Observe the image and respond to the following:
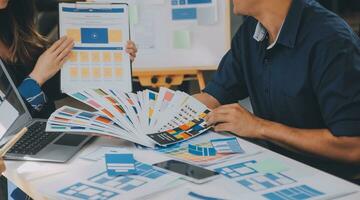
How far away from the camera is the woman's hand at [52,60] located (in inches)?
78.1

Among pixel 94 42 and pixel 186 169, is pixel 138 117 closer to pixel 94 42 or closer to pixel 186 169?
pixel 186 169

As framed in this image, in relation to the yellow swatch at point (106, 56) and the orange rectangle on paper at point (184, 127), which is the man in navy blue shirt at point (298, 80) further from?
the yellow swatch at point (106, 56)

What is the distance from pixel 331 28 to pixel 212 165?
1.96ft

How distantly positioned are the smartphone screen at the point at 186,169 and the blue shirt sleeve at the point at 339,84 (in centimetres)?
46

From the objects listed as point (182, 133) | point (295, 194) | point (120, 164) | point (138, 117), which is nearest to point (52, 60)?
point (138, 117)

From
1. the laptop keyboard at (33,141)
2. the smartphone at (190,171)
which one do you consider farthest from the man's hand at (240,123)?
the laptop keyboard at (33,141)

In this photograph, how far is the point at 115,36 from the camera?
1985mm

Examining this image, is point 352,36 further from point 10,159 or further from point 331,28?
point 10,159

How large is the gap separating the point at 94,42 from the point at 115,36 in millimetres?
77

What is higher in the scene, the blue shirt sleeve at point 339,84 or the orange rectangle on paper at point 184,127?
the blue shirt sleeve at point 339,84

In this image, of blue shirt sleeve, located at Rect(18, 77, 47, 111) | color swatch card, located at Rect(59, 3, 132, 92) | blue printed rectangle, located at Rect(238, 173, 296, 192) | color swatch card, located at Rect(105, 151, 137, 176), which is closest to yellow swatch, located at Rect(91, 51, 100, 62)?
color swatch card, located at Rect(59, 3, 132, 92)

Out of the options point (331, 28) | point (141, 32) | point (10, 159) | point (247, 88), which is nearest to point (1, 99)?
point (10, 159)

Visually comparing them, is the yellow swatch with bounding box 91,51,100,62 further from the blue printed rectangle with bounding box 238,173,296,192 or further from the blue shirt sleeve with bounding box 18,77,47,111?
the blue printed rectangle with bounding box 238,173,296,192

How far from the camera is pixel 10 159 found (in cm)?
152
